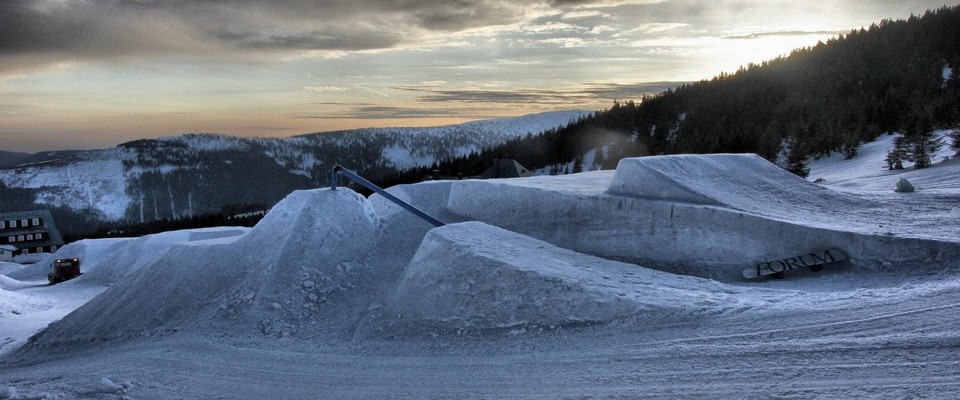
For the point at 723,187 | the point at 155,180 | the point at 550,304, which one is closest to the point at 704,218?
the point at 723,187

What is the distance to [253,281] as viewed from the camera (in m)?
13.9

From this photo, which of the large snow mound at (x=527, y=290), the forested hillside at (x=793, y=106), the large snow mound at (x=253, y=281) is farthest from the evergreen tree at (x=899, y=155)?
the large snow mound at (x=253, y=281)

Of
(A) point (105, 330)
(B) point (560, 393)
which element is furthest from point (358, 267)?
(B) point (560, 393)

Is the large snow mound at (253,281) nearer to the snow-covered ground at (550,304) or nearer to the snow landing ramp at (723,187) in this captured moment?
→ the snow-covered ground at (550,304)

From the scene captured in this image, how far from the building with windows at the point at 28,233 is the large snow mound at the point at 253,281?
185 feet

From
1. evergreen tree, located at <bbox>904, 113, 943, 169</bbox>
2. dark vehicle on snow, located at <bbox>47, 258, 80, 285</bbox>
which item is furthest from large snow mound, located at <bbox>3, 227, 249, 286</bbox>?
evergreen tree, located at <bbox>904, 113, 943, 169</bbox>

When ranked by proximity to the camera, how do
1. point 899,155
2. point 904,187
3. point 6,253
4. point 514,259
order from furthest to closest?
point 6,253 → point 899,155 → point 904,187 → point 514,259

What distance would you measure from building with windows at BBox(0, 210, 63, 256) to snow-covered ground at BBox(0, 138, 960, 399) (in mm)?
48940

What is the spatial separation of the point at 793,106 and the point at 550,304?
6106cm

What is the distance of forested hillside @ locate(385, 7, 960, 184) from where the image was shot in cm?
4894

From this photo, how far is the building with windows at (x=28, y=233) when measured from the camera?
60.3 meters

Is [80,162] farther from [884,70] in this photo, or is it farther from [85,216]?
[884,70]

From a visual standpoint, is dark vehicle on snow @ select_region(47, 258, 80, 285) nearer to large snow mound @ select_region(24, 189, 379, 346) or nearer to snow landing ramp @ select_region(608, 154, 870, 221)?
large snow mound @ select_region(24, 189, 379, 346)

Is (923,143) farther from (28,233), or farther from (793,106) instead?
(28,233)
